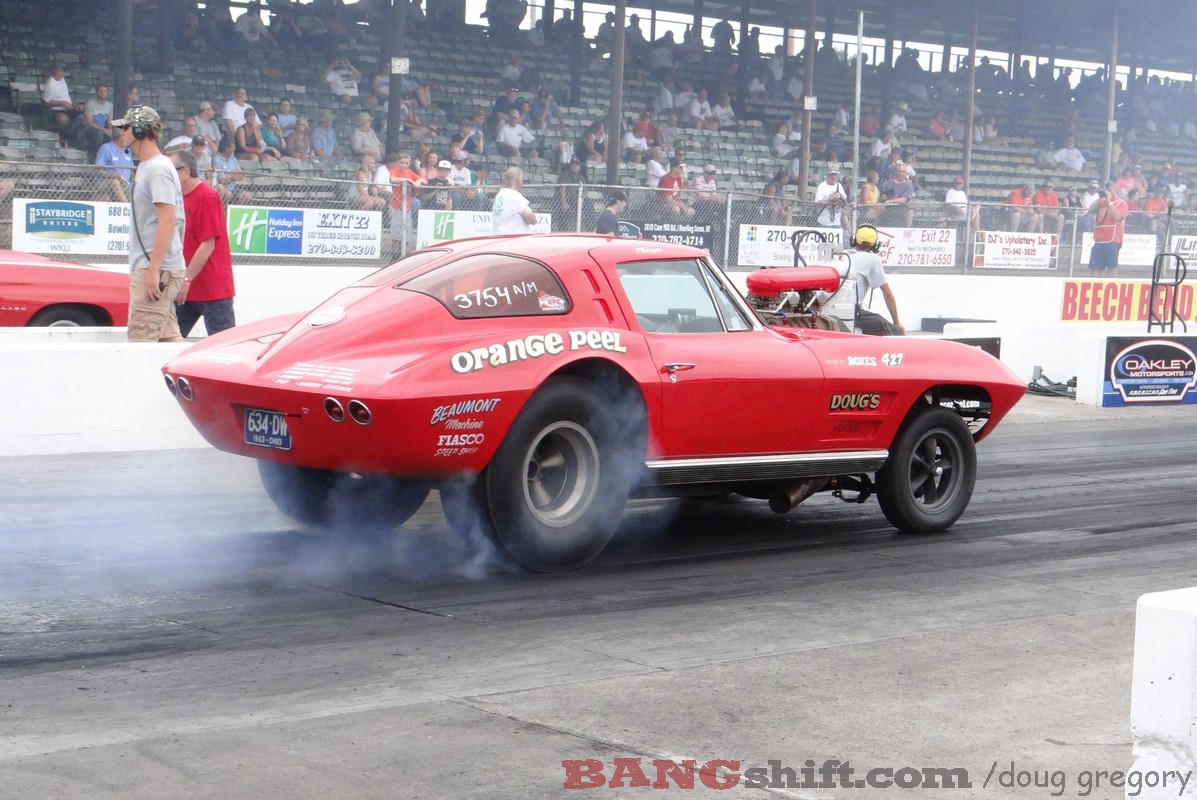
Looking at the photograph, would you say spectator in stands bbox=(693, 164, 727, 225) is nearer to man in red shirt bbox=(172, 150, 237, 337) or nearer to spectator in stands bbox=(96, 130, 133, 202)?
spectator in stands bbox=(96, 130, 133, 202)

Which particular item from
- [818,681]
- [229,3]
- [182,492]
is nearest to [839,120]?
[229,3]

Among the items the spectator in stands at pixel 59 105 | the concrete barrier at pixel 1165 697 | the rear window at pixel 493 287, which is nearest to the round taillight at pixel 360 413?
the rear window at pixel 493 287

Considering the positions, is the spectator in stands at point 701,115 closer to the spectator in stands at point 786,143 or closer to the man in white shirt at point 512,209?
the spectator in stands at point 786,143

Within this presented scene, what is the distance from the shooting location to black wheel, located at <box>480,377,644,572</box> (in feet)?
19.9

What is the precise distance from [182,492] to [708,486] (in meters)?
3.05

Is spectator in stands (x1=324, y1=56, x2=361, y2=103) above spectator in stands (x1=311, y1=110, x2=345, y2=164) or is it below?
above

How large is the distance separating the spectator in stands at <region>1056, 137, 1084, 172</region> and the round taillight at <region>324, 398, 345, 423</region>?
3205 centimetres

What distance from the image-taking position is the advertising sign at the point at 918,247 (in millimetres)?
22031

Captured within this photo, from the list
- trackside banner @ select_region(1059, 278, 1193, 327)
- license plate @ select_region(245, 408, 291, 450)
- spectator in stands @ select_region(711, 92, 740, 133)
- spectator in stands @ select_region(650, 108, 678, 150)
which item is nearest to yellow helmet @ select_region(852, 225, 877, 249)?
license plate @ select_region(245, 408, 291, 450)

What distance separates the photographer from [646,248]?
690cm

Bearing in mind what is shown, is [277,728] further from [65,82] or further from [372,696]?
[65,82]

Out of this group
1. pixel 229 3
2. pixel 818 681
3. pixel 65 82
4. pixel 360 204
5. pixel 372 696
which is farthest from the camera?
pixel 229 3

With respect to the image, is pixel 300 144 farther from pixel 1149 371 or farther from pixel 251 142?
pixel 1149 371

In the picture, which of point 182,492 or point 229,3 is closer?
point 182,492
